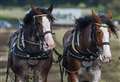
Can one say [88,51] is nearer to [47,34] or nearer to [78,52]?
[78,52]

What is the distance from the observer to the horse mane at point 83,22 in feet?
42.1

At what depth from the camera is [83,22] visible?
12.9 metres

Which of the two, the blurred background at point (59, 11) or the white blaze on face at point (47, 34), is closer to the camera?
the white blaze on face at point (47, 34)

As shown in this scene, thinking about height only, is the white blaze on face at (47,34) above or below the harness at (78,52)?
above

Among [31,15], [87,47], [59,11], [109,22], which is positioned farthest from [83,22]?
[59,11]

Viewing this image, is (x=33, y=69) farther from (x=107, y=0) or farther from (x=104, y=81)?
(x=107, y=0)

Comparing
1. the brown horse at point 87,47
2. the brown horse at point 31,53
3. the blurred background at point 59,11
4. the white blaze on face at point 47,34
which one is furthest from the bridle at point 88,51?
the blurred background at point 59,11

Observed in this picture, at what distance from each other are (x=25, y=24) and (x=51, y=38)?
35.2 inches

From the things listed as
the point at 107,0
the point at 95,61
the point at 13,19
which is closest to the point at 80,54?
the point at 95,61

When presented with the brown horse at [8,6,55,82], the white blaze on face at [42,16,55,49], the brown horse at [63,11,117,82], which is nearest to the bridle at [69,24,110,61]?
the brown horse at [63,11,117,82]

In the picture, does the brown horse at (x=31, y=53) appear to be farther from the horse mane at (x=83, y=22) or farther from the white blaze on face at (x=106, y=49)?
the white blaze on face at (x=106, y=49)

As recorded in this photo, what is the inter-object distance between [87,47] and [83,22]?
0.48 m

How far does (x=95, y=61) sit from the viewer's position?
1270cm

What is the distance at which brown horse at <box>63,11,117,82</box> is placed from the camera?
486 inches
